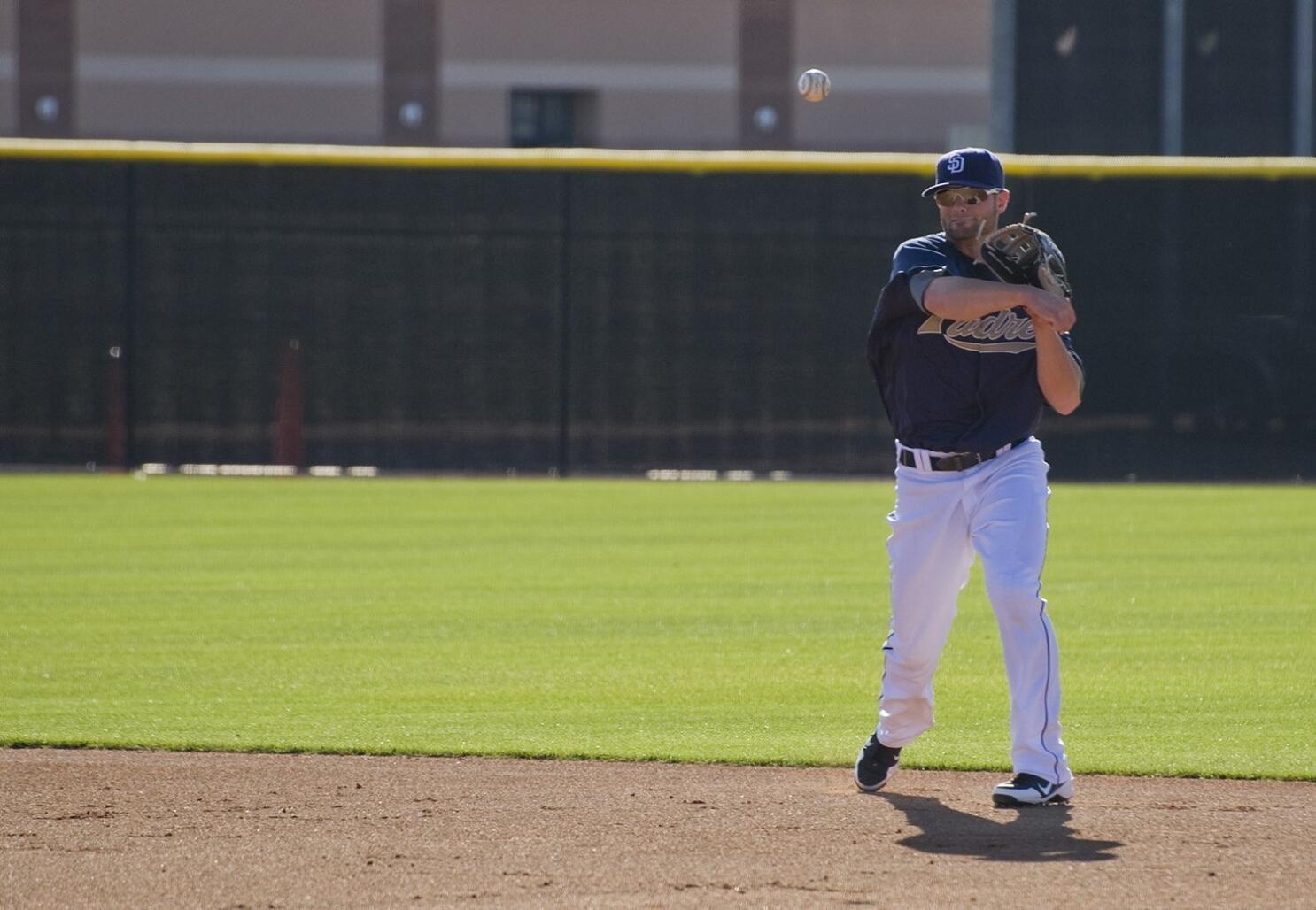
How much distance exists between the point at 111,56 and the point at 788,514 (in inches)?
1077

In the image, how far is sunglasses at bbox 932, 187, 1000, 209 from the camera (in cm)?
483

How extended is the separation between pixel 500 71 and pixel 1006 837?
34412 millimetres

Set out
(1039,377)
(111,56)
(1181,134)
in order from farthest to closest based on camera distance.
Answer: (111,56) < (1181,134) < (1039,377)

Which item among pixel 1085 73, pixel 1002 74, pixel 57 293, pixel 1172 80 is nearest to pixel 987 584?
pixel 57 293

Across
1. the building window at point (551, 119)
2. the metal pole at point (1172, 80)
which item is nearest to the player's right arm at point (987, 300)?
the metal pole at point (1172, 80)

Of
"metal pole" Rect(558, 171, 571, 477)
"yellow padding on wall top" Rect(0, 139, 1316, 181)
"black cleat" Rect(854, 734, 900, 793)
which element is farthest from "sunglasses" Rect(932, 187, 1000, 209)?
"metal pole" Rect(558, 171, 571, 477)

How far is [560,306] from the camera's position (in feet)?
50.5

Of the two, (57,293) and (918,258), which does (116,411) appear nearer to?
(57,293)

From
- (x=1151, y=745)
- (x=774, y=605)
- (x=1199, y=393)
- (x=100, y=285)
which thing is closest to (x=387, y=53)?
(x=100, y=285)

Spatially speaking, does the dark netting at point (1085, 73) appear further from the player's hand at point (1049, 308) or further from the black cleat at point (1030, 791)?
the black cleat at point (1030, 791)

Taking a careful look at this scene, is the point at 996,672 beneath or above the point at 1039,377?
beneath

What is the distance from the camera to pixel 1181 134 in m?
25.8

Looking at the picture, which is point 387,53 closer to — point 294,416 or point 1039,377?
point 294,416

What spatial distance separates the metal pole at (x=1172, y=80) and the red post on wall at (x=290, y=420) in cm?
1472
